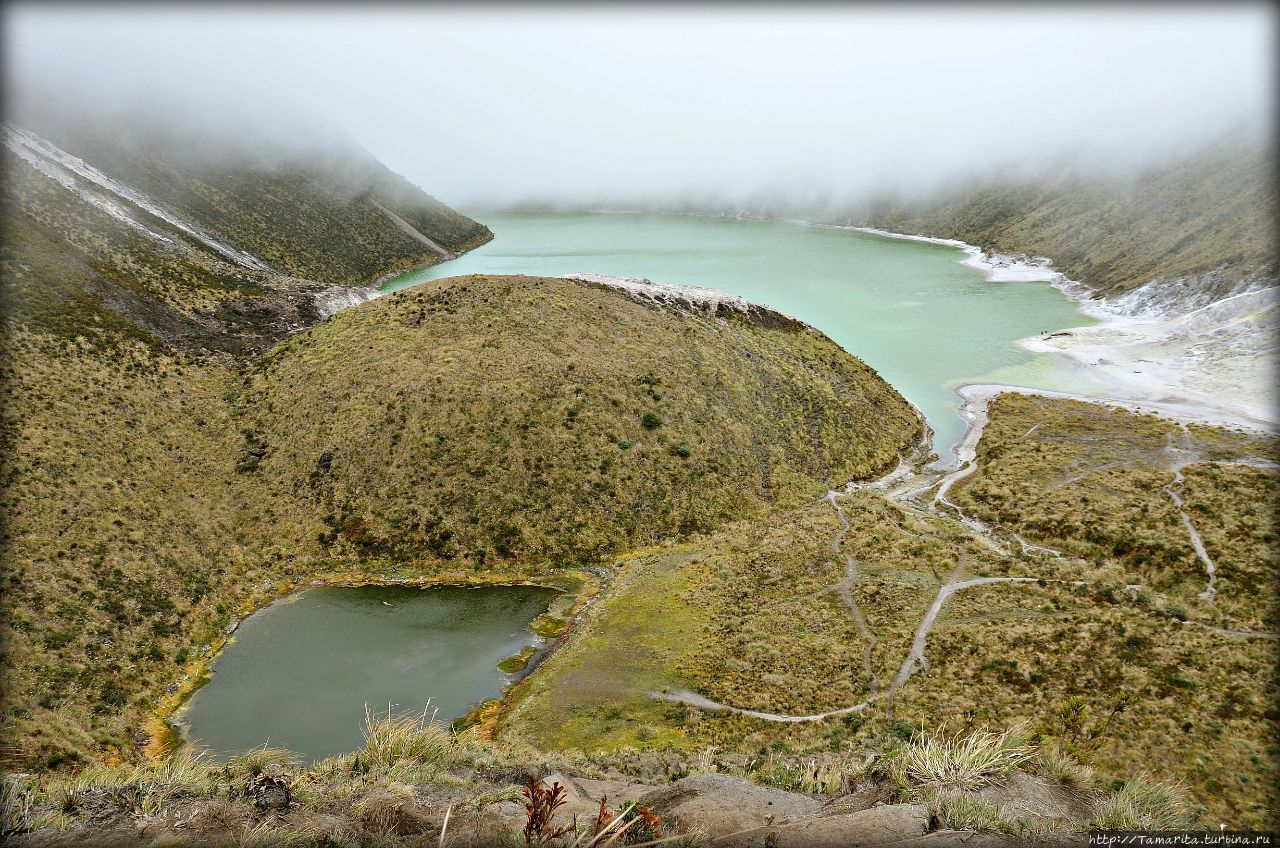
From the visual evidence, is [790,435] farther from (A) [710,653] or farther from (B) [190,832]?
(B) [190,832]

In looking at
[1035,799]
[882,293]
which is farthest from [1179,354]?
[1035,799]

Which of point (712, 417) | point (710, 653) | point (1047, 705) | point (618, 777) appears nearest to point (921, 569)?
point (1047, 705)

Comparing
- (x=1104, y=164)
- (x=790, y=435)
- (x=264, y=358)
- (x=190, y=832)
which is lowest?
(x=190, y=832)

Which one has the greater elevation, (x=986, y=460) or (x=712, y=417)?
(x=712, y=417)

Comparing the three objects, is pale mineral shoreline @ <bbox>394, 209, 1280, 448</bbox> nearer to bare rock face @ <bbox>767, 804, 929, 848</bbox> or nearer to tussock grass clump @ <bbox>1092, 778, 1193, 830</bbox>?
tussock grass clump @ <bbox>1092, 778, 1193, 830</bbox>

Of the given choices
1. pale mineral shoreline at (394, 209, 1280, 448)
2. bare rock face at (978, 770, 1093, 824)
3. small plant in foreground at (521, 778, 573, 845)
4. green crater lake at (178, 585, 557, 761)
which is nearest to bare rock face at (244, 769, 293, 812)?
small plant in foreground at (521, 778, 573, 845)

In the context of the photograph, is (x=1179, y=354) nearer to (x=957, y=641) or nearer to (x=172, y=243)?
(x=957, y=641)

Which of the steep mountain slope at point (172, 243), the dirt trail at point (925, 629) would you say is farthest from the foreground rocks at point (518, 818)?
the steep mountain slope at point (172, 243)
